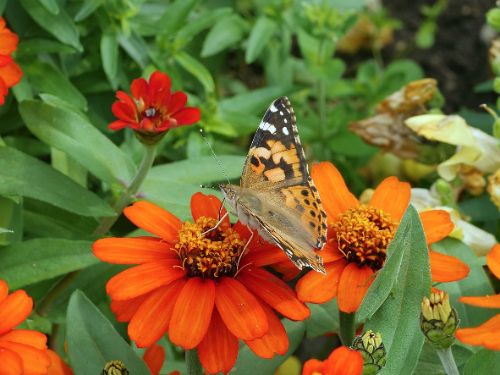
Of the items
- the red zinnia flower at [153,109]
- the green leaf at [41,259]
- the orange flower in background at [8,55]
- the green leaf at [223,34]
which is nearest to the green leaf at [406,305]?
the red zinnia flower at [153,109]

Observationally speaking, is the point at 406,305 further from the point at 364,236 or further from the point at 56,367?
the point at 56,367

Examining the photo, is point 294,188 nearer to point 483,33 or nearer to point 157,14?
point 157,14

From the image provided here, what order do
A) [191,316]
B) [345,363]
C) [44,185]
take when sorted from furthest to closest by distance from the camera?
1. [44,185]
2. [191,316]
3. [345,363]

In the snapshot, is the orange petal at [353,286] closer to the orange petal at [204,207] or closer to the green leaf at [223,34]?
the orange petal at [204,207]

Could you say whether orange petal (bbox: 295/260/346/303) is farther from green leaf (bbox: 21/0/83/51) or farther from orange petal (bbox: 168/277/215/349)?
green leaf (bbox: 21/0/83/51)

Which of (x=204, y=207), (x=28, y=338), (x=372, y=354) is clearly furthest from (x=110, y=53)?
(x=372, y=354)

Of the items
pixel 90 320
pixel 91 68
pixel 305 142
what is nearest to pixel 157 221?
pixel 90 320

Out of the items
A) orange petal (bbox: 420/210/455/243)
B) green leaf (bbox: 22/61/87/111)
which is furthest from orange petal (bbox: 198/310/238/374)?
green leaf (bbox: 22/61/87/111)
